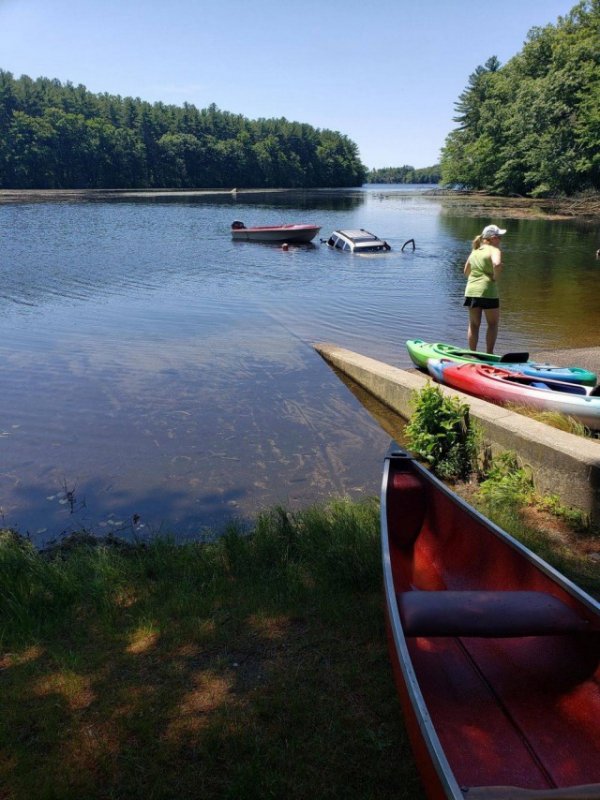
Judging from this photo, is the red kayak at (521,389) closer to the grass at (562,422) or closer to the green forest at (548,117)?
the grass at (562,422)

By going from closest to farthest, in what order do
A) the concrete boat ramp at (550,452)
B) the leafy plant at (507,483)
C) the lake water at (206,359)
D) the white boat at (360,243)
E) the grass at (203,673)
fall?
the grass at (203,673) < the concrete boat ramp at (550,452) < the leafy plant at (507,483) < the lake water at (206,359) < the white boat at (360,243)

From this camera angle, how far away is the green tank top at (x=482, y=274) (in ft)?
30.7

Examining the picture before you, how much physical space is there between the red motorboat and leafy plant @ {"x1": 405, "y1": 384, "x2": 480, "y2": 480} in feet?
9.54

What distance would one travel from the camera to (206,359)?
11.5 meters

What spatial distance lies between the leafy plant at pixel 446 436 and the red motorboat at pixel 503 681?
2.91 metres

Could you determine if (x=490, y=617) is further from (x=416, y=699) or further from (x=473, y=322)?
(x=473, y=322)

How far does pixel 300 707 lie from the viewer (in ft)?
10.1

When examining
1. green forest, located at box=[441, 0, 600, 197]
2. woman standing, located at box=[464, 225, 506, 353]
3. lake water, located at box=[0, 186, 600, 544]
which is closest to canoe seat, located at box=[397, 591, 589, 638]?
lake water, located at box=[0, 186, 600, 544]

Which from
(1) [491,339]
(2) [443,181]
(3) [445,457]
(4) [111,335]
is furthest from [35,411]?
(2) [443,181]

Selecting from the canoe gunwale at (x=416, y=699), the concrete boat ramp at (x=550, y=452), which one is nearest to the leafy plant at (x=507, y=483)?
the concrete boat ramp at (x=550, y=452)

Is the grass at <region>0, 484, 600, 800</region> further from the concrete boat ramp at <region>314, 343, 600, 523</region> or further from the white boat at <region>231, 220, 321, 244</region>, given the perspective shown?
the white boat at <region>231, 220, 321, 244</region>

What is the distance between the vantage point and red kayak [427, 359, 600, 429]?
7.02 meters

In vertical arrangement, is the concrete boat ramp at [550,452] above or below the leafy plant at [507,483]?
above

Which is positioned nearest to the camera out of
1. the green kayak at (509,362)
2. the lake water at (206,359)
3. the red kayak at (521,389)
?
the lake water at (206,359)
